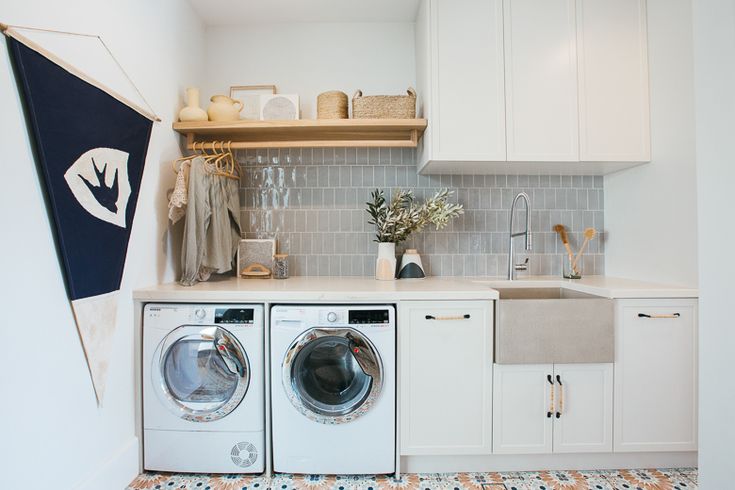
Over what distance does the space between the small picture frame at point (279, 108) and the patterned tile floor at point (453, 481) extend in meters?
1.97

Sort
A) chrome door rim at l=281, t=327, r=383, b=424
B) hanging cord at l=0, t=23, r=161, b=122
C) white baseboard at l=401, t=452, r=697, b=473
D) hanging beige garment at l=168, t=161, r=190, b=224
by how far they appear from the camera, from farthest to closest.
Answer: hanging beige garment at l=168, t=161, r=190, b=224
white baseboard at l=401, t=452, r=697, b=473
chrome door rim at l=281, t=327, r=383, b=424
hanging cord at l=0, t=23, r=161, b=122

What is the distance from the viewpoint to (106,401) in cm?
163

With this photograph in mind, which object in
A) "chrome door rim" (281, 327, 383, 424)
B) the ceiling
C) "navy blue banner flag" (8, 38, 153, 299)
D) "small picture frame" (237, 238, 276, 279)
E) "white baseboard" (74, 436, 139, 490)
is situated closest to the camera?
"navy blue banner flag" (8, 38, 153, 299)

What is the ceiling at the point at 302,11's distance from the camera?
2316mm

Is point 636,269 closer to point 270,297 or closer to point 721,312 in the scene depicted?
point 721,312

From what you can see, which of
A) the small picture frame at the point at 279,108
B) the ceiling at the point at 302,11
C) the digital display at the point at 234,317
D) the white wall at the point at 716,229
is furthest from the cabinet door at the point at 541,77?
the digital display at the point at 234,317

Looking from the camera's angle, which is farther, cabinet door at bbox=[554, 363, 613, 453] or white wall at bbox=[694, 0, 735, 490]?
cabinet door at bbox=[554, 363, 613, 453]

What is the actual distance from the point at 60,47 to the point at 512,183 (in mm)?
2451

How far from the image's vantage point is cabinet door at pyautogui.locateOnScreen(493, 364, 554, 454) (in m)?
1.80

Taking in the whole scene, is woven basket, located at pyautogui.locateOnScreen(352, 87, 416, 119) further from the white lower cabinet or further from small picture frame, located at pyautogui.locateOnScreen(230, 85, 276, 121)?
the white lower cabinet

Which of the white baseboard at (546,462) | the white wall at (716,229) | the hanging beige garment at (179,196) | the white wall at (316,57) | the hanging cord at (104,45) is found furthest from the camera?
the white wall at (316,57)

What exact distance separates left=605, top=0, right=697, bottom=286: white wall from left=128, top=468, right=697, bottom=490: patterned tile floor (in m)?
0.98

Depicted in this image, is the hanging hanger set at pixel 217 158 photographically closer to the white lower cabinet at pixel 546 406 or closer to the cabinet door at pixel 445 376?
the cabinet door at pixel 445 376

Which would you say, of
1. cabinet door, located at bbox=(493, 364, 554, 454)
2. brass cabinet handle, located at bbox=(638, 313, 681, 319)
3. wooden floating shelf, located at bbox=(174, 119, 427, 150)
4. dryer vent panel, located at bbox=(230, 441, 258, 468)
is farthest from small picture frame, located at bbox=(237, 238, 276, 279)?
brass cabinet handle, located at bbox=(638, 313, 681, 319)
